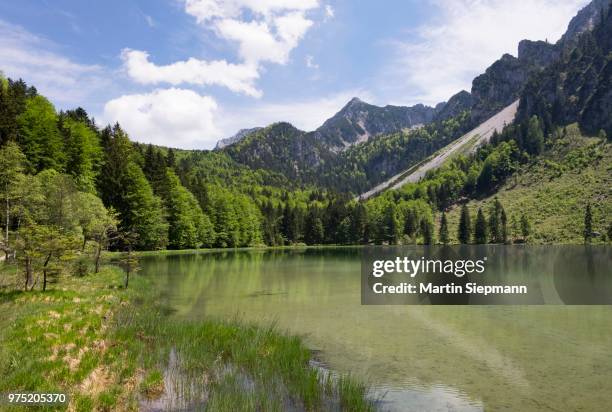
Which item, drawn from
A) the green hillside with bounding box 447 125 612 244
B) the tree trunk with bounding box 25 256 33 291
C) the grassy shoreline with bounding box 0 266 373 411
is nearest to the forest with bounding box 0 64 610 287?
the tree trunk with bounding box 25 256 33 291

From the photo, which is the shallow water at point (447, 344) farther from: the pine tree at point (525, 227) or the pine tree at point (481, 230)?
the pine tree at point (481, 230)

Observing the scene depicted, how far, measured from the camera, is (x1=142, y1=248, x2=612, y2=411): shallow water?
12.3 metres

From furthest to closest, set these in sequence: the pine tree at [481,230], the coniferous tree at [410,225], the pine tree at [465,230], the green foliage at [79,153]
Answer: the coniferous tree at [410,225] → the pine tree at [465,230] → the pine tree at [481,230] → the green foliage at [79,153]

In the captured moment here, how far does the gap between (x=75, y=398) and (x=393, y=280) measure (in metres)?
40.0

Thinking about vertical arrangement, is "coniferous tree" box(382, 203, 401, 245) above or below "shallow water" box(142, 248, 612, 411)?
above

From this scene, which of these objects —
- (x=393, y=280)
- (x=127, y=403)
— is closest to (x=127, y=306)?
(x=127, y=403)

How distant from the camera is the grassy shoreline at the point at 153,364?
10.0 m

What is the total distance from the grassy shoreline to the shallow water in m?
2.21

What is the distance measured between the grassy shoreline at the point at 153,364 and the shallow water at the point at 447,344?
7.24ft

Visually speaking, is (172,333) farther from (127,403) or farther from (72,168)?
(72,168)

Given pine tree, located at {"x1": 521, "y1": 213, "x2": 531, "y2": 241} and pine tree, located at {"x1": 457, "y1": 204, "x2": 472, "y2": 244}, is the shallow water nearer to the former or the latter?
pine tree, located at {"x1": 521, "y1": 213, "x2": 531, "y2": 241}

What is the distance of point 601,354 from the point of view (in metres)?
16.7

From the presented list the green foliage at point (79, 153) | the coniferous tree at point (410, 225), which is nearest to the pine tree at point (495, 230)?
the coniferous tree at point (410, 225)

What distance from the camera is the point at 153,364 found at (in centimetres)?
1284
